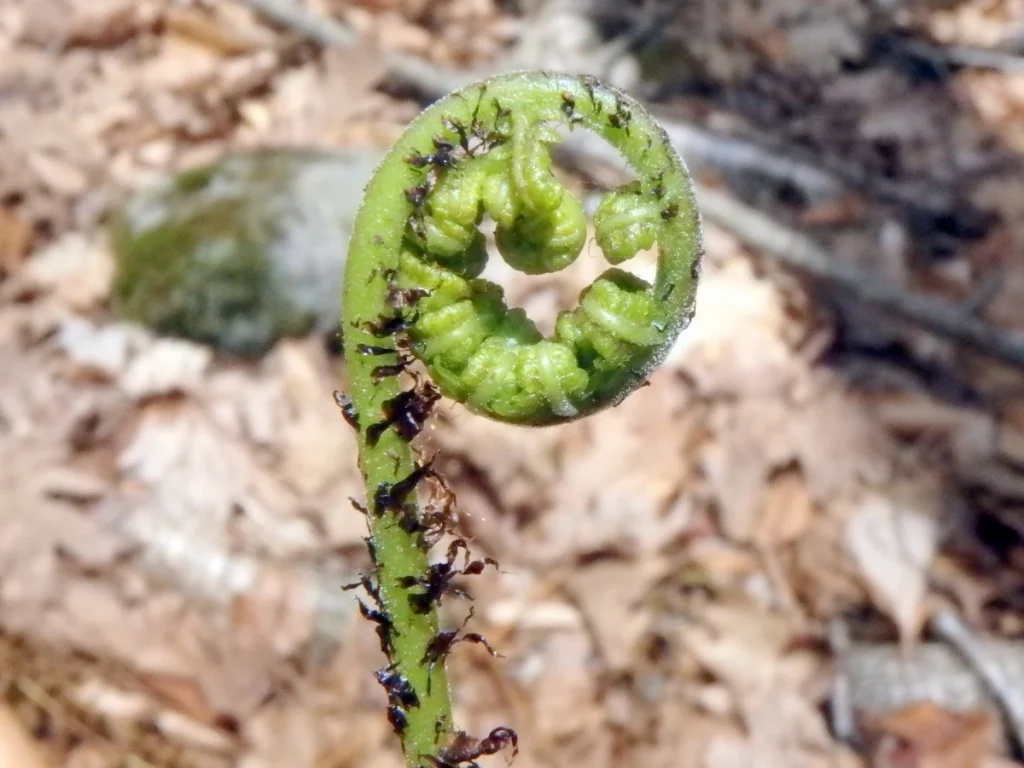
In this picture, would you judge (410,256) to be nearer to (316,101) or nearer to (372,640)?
(372,640)

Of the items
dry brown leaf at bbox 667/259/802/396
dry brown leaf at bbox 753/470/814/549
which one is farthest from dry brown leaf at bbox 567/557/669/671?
dry brown leaf at bbox 667/259/802/396

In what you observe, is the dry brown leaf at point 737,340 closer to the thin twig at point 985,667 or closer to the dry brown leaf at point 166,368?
the thin twig at point 985,667

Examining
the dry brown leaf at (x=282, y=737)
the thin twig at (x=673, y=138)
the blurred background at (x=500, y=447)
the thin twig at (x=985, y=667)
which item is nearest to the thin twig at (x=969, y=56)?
the blurred background at (x=500, y=447)

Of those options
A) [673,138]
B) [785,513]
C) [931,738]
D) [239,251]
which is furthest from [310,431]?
[673,138]

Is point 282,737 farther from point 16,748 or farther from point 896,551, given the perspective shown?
point 896,551

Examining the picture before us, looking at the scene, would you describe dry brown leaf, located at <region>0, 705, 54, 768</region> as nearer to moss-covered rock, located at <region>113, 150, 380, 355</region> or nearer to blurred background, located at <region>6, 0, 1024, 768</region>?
blurred background, located at <region>6, 0, 1024, 768</region>

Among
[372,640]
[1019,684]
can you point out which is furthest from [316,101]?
[1019,684]
